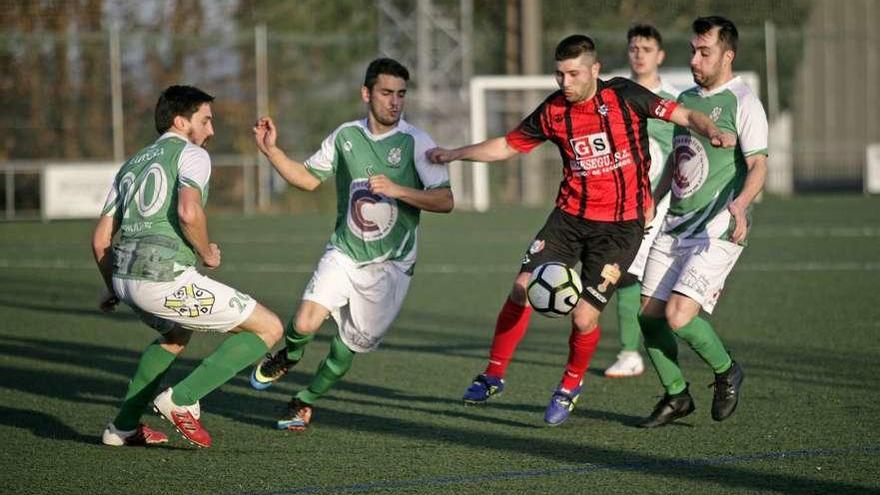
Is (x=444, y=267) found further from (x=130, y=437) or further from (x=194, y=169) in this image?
(x=194, y=169)

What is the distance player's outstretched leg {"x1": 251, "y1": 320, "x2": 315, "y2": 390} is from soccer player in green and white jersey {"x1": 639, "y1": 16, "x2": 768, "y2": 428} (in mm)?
1930

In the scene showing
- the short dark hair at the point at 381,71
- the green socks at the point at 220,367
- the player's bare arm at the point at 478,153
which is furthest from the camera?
the short dark hair at the point at 381,71

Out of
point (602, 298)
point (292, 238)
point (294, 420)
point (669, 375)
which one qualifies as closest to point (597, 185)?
point (602, 298)

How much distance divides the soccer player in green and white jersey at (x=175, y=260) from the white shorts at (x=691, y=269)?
2169mm

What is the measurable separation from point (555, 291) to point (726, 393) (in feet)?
3.72

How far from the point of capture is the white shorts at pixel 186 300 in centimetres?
671

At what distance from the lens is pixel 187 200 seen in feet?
21.5

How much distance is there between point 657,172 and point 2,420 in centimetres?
456

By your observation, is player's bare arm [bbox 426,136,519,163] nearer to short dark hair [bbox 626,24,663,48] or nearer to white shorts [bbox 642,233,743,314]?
white shorts [bbox 642,233,743,314]

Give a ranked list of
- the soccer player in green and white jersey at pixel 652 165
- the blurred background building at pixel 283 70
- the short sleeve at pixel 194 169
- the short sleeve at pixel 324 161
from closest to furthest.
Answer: the short sleeve at pixel 194 169
the short sleeve at pixel 324 161
the soccer player in green and white jersey at pixel 652 165
the blurred background building at pixel 283 70

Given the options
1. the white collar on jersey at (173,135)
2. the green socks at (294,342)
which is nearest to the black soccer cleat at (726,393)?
the green socks at (294,342)

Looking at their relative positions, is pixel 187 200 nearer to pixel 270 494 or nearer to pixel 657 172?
pixel 270 494

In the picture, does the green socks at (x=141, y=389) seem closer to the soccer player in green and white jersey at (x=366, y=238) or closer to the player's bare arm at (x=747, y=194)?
the soccer player in green and white jersey at (x=366, y=238)

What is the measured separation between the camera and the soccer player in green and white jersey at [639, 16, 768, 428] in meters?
7.30
